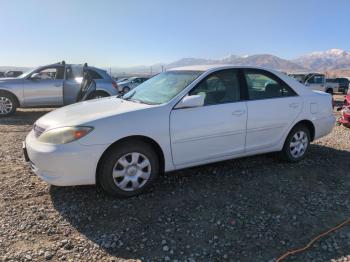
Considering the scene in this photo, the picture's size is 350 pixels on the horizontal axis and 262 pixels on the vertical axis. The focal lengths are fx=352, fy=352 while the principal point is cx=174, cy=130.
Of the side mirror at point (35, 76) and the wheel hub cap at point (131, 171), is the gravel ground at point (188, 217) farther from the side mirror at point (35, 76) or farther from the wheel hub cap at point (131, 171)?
the side mirror at point (35, 76)

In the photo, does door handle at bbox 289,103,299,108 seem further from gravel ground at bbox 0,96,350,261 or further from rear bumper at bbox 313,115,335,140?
gravel ground at bbox 0,96,350,261

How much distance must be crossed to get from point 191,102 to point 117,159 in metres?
1.13

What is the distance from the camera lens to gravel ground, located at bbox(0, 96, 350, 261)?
10.5 ft

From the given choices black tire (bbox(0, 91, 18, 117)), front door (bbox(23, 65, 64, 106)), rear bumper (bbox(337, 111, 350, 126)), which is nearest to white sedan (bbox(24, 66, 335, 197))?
rear bumper (bbox(337, 111, 350, 126))

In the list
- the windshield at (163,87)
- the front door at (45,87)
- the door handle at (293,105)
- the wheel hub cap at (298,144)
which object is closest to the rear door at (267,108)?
the door handle at (293,105)

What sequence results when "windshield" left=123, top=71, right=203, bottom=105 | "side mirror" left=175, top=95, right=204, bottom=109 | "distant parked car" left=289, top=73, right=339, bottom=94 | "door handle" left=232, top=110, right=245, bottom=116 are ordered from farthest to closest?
"distant parked car" left=289, top=73, right=339, bottom=94, "door handle" left=232, top=110, right=245, bottom=116, "windshield" left=123, top=71, right=203, bottom=105, "side mirror" left=175, top=95, right=204, bottom=109

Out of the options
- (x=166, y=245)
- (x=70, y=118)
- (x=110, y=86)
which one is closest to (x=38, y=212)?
(x=70, y=118)

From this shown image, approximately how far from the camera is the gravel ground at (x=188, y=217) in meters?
3.19

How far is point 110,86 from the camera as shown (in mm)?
11352

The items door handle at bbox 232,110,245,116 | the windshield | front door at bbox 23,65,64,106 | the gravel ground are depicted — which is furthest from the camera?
front door at bbox 23,65,64,106

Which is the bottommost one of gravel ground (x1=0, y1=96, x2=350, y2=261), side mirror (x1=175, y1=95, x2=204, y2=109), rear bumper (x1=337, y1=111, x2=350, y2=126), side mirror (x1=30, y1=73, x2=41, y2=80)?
gravel ground (x1=0, y1=96, x2=350, y2=261)

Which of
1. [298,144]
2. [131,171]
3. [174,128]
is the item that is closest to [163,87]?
[174,128]

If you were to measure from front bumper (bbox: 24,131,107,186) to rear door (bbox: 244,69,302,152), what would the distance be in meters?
2.21

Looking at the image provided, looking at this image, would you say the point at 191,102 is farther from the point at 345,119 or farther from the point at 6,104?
the point at 6,104
